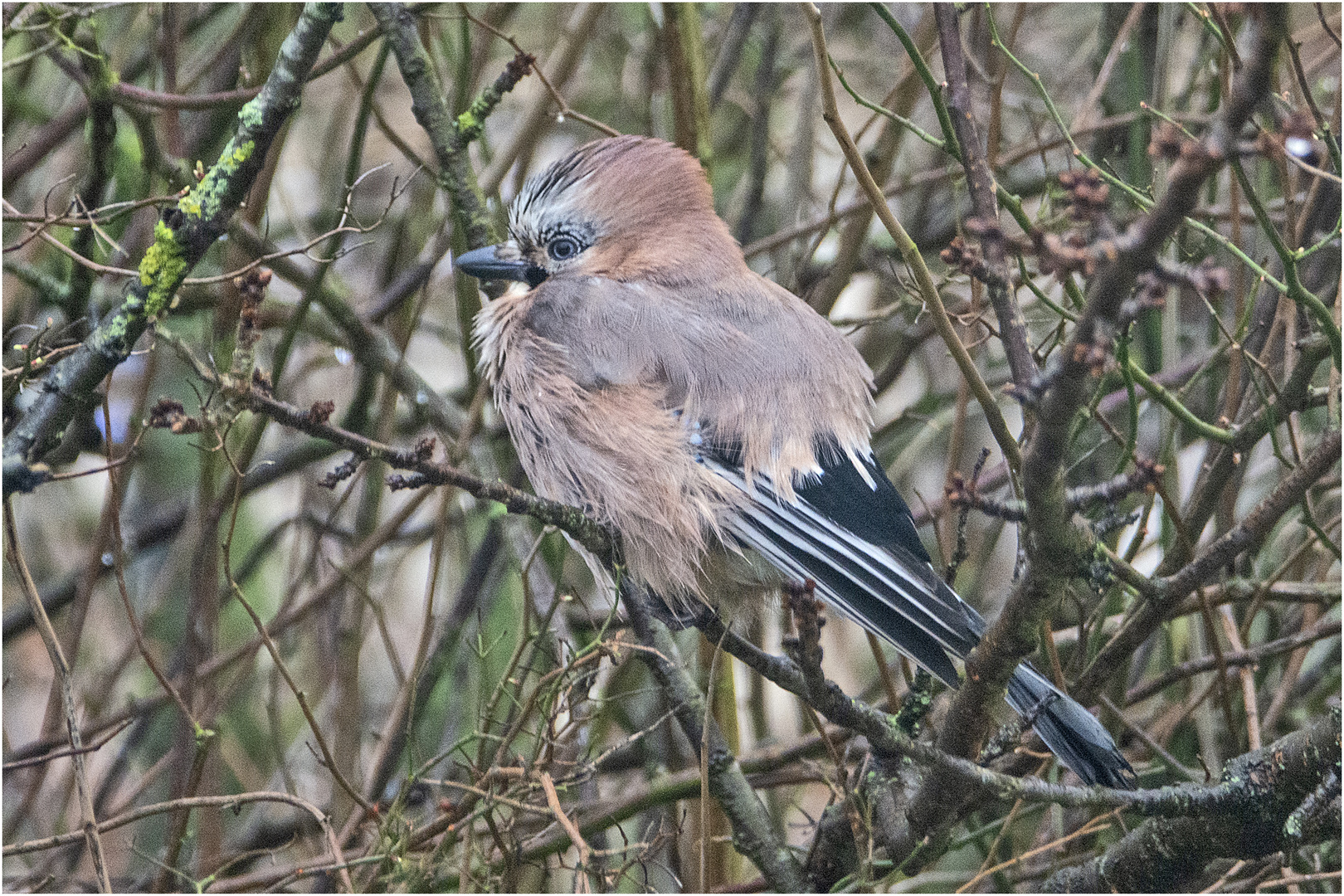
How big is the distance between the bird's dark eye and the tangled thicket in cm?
23

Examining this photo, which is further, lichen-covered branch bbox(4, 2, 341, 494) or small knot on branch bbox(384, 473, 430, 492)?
lichen-covered branch bbox(4, 2, 341, 494)

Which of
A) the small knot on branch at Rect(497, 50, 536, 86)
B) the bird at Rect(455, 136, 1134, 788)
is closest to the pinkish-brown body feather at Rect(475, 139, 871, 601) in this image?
the bird at Rect(455, 136, 1134, 788)

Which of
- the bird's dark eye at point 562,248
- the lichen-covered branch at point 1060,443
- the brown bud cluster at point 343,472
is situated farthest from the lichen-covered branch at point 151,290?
the lichen-covered branch at point 1060,443

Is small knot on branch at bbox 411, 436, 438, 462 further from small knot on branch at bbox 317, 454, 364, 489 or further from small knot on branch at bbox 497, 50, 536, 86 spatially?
small knot on branch at bbox 497, 50, 536, 86

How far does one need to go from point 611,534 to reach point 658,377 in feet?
1.11

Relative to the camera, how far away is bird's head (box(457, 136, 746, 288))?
2771 mm

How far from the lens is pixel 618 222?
2.84 m

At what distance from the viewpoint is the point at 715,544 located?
8.00 ft

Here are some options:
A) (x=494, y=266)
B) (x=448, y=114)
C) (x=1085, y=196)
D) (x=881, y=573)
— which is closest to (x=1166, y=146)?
(x=1085, y=196)

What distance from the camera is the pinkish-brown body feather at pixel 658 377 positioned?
241 centimetres

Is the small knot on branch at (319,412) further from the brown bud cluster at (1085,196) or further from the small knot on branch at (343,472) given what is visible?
the brown bud cluster at (1085,196)

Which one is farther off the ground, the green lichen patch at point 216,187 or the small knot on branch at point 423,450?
the green lichen patch at point 216,187

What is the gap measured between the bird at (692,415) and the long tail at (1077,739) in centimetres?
1

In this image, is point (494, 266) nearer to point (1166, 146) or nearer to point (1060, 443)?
point (1060, 443)
